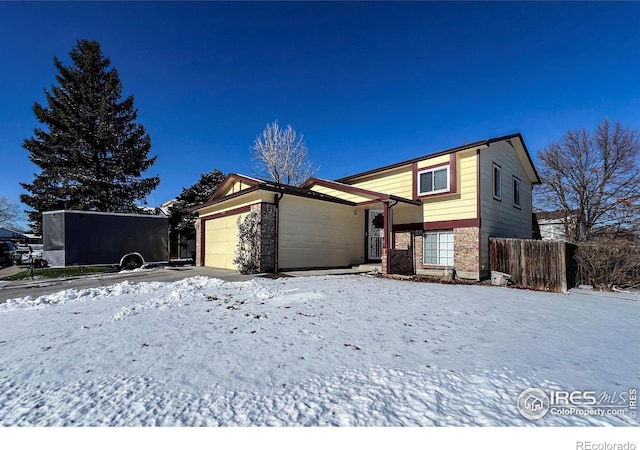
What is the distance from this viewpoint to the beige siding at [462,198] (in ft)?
36.1

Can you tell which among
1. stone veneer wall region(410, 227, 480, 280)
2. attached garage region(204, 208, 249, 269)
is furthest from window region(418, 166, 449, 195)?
attached garage region(204, 208, 249, 269)

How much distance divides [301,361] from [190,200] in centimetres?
2309

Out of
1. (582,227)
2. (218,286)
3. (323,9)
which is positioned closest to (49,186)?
(218,286)

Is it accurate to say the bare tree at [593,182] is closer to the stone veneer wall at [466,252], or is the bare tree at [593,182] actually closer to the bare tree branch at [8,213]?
the stone veneer wall at [466,252]

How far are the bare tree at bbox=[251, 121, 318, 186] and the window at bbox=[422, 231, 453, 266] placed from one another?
49.7ft

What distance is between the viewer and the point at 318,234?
12844 mm

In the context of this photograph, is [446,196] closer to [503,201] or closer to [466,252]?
[466,252]

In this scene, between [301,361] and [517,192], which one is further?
[517,192]

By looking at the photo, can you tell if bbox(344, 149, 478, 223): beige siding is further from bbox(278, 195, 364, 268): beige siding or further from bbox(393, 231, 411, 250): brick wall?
bbox(278, 195, 364, 268): beige siding

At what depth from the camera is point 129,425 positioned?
2053 millimetres

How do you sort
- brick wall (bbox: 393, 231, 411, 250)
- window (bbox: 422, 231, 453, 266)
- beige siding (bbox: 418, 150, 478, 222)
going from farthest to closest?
brick wall (bbox: 393, 231, 411, 250) < window (bbox: 422, 231, 453, 266) < beige siding (bbox: 418, 150, 478, 222)

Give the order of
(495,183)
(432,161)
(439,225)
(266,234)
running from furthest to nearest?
(495,183) < (432,161) < (439,225) < (266,234)

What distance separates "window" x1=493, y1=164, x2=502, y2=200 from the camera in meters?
12.1

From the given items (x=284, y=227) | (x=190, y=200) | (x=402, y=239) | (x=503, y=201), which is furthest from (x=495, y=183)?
(x=190, y=200)
